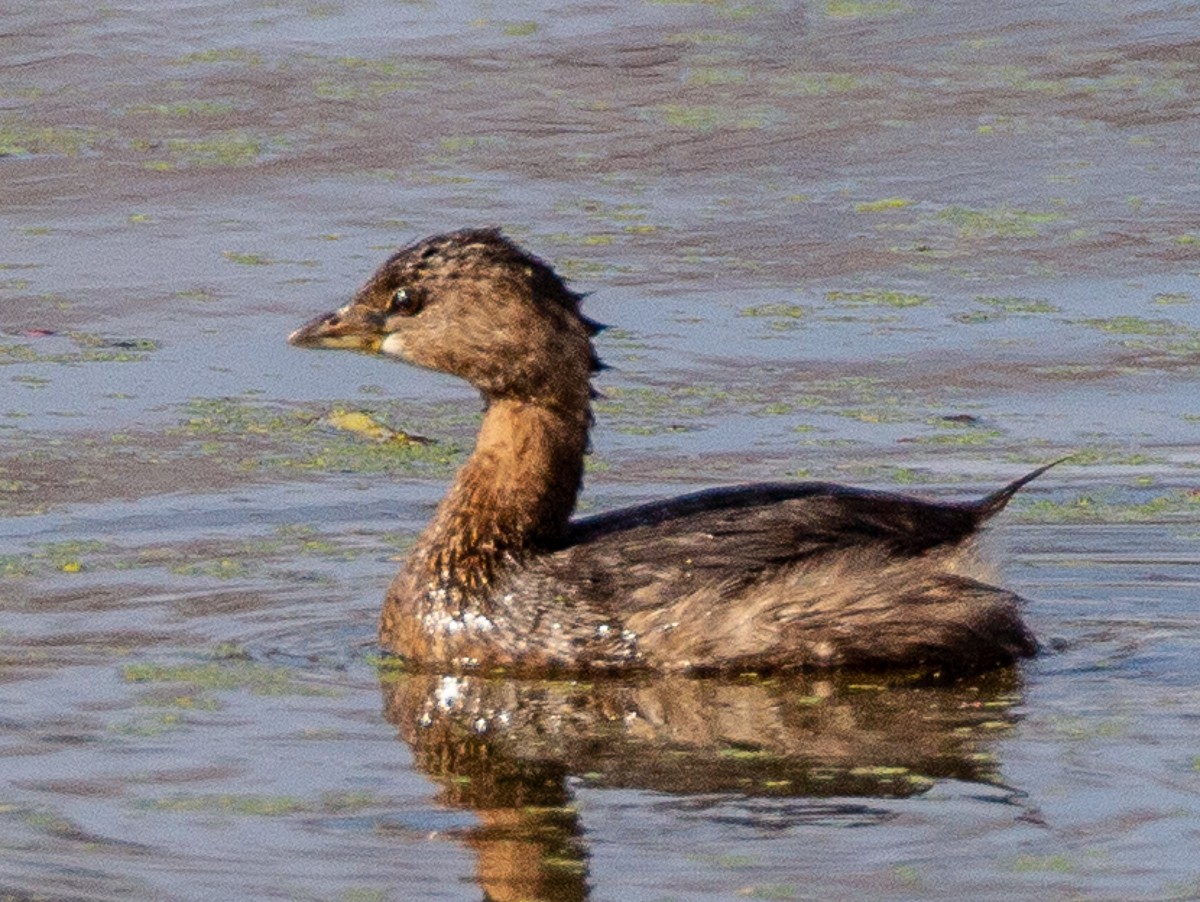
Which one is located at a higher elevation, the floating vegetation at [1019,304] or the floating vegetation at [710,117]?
the floating vegetation at [710,117]

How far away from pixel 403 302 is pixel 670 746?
1.82 meters

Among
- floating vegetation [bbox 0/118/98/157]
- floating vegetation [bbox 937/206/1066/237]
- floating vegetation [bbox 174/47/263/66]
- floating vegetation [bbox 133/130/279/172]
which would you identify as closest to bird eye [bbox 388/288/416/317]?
floating vegetation [bbox 937/206/1066/237]

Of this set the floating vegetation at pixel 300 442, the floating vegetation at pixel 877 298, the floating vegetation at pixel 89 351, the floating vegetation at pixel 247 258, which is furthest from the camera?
the floating vegetation at pixel 247 258

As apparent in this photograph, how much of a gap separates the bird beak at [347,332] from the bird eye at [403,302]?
0.05 metres

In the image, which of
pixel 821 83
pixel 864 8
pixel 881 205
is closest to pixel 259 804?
pixel 881 205

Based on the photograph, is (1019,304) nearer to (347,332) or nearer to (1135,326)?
(1135,326)

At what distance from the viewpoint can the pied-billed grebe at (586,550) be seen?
24.3 feet

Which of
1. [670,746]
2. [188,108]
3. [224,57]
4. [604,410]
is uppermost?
[224,57]

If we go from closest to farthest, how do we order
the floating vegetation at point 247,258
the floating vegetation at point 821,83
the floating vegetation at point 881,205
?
the floating vegetation at point 247,258 < the floating vegetation at point 881,205 < the floating vegetation at point 821,83

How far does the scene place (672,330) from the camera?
1109 centimetres

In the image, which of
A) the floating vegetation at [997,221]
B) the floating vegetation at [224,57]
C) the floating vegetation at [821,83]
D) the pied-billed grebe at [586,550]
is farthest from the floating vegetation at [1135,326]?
the floating vegetation at [224,57]

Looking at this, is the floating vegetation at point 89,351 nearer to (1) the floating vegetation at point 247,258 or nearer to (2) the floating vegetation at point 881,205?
(1) the floating vegetation at point 247,258

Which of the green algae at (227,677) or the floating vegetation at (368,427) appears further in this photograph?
the floating vegetation at (368,427)

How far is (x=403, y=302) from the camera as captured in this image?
787cm
